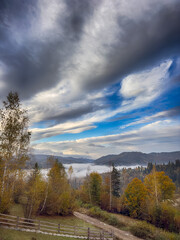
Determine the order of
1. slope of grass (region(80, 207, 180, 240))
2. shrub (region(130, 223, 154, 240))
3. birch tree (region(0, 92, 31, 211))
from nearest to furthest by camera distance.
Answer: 1. birch tree (region(0, 92, 31, 211))
2. slope of grass (region(80, 207, 180, 240))
3. shrub (region(130, 223, 154, 240))

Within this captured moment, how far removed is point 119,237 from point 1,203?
1849 cm

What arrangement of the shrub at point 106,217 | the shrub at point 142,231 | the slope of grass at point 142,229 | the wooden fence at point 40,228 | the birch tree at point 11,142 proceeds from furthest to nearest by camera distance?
the shrub at point 106,217, the shrub at point 142,231, the slope of grass at point 142,229, the wooden fence at point 40,228, the birch tree at point 11,142

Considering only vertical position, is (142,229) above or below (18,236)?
below

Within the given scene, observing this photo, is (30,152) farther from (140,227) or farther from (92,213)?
(92,213)

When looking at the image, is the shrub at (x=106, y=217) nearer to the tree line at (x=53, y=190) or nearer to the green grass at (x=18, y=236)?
the tree line at (x=53, y=190)

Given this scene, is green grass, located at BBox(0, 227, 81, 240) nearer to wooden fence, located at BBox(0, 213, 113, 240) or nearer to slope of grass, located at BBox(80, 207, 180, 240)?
wooden fence, located at BBox(0, 213, 113, 240)

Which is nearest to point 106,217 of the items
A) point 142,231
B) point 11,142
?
point 142,231

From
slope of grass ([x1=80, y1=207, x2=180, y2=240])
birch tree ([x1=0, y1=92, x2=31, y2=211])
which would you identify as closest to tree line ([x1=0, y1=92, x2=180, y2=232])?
birch tree ([x1=0, y1=92, x2=31, y2=211])

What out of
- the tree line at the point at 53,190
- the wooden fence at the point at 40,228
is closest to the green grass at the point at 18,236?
the wooden fence at the point at 40,228

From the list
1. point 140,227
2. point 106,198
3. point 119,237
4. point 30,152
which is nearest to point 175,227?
point 140,227

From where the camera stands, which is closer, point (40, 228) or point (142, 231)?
point (40, 228)

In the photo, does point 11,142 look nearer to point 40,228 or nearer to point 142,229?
point 40,228

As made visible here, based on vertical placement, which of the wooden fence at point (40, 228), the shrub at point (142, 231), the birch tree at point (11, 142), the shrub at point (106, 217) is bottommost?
the shrub at point (106, 217)

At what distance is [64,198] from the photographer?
1198 inches
